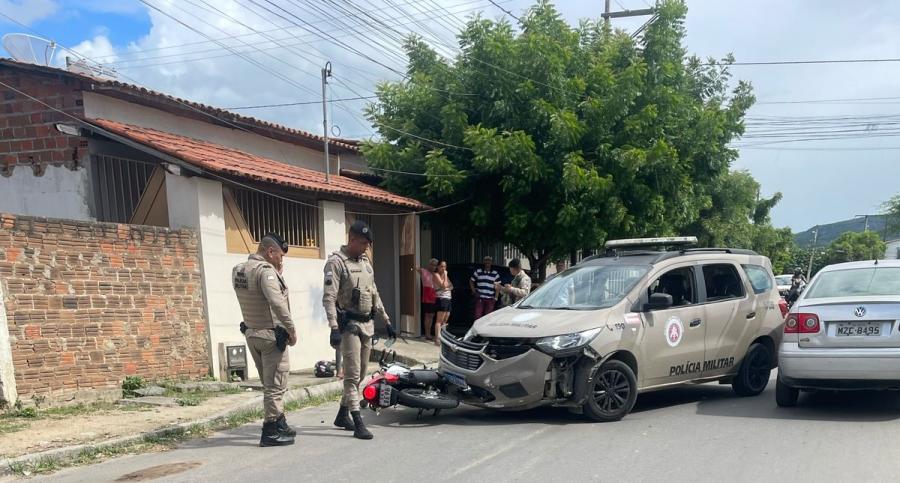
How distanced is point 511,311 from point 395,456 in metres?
2.35

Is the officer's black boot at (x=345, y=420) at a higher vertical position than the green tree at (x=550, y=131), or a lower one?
lower

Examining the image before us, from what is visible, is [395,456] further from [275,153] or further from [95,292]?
[275,153]

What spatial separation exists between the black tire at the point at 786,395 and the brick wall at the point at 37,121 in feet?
30.5

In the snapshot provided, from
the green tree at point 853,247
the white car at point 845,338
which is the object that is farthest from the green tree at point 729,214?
the green tree at point 853,247

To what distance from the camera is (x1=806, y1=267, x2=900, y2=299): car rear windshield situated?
689 centimetres

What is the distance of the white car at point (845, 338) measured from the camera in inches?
253

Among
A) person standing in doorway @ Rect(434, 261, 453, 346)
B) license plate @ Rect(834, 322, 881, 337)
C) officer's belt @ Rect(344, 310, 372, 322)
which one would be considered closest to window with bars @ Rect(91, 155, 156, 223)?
officer's belt @ Rect(344, 310, 372, 322)

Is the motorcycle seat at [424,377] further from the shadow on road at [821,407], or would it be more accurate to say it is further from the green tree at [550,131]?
the green tree at [550,131]

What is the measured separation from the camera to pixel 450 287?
13891 mm

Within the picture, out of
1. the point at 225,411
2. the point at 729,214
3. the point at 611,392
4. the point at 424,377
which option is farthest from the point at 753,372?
the point at 729,214

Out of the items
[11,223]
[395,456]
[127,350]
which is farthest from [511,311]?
[11,223]

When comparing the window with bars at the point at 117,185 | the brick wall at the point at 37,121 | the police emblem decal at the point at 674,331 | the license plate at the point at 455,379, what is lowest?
the license plate at the point at 455,379

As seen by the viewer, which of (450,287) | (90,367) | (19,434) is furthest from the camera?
(450,287)

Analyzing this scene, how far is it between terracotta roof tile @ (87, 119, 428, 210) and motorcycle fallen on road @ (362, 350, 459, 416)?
4051mm
